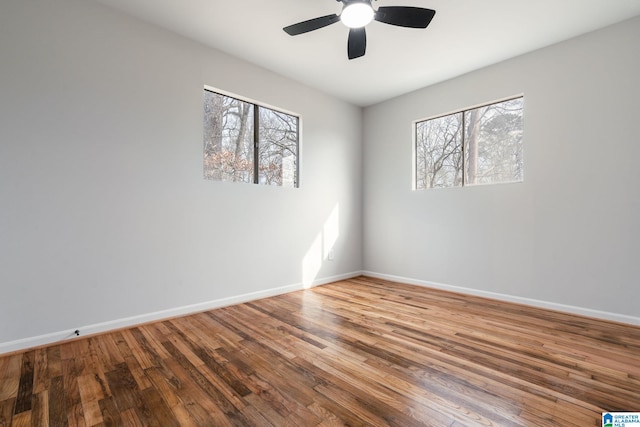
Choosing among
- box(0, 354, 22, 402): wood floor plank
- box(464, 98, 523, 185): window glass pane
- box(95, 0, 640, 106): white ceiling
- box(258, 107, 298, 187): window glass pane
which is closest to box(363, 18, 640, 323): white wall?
box(464, 98, 523, 185): window glass pane

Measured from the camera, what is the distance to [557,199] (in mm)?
3131

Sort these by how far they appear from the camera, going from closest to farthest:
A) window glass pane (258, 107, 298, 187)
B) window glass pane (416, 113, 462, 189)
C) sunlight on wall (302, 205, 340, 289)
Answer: window glass pane (258, 107, 298, 187)
window glass pane (416, 113, 462, 189)
sunlight on wall (302, 205, 340, 289)

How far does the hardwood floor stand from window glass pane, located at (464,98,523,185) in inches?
65.9

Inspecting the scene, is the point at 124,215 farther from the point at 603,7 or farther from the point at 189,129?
the point at 603,7

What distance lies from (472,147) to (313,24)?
265 cm

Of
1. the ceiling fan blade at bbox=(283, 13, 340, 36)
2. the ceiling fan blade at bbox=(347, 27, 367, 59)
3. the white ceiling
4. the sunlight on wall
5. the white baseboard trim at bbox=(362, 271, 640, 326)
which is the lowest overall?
the white baseboard trim at bbox=(362, 271, 640, 326)

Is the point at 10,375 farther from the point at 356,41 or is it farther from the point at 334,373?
the point at 356,41

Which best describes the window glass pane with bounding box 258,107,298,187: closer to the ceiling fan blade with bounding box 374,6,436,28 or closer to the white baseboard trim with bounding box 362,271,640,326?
the ceiling fan blade with bounding box 374,6,436,28

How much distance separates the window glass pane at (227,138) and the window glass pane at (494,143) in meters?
2.88

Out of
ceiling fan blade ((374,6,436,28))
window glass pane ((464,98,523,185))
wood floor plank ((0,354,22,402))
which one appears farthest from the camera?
window glass pane ((464,98,523,185))

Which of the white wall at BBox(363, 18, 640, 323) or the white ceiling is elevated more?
the white ceiling

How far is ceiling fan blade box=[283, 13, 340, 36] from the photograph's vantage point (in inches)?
90.2

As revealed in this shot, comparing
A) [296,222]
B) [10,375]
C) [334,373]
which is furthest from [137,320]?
[296,222]

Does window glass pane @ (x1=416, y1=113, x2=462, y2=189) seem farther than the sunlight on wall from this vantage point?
No
